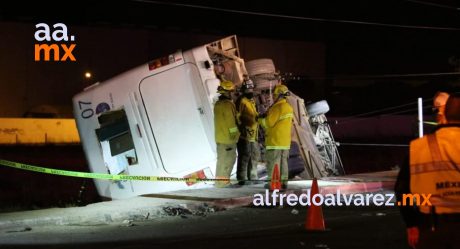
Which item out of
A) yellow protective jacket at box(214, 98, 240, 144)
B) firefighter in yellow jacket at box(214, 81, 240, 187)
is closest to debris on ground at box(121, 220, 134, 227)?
firefighter in yellow jacket at box(214, 81, 240, 187)

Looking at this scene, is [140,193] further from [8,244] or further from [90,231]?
[8,244]

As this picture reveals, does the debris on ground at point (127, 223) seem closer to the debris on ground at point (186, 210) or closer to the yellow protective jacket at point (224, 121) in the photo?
the debris on ground at point (186, 210)

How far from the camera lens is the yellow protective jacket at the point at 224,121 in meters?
10.4

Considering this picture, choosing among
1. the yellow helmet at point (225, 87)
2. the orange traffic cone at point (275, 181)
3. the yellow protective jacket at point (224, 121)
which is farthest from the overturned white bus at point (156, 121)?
the orange traffic cone at point (275, 181)

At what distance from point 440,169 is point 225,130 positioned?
690 centimetres

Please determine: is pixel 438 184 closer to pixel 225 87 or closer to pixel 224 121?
pixel 224 121

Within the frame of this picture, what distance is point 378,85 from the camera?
60.4 metres

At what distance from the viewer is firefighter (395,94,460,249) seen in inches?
140

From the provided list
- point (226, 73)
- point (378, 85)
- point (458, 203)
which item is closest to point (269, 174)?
point (226, 73)

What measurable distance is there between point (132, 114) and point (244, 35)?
146 feet

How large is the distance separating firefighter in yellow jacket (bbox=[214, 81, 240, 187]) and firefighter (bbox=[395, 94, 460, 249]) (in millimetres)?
6693

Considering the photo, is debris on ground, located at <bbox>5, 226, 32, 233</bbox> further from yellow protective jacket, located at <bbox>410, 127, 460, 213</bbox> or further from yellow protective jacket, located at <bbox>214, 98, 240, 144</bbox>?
yellow protective jacket, located at <bbox>410, 127, 460, 213</bbox>

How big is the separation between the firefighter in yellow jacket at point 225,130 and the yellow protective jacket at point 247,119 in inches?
9.6

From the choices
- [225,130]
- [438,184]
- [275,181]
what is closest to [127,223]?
[225,130]
